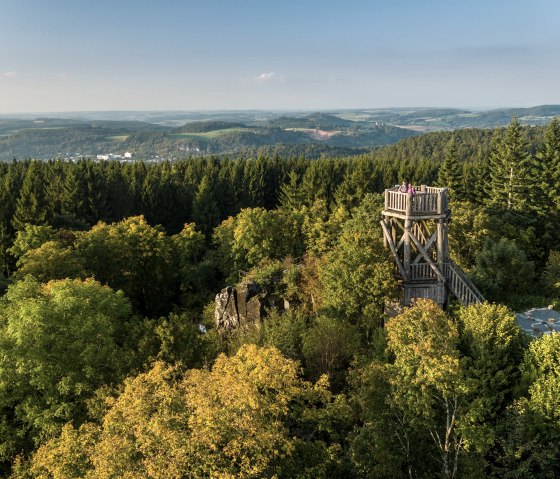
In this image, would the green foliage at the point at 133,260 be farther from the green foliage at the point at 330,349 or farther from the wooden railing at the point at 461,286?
the wooden railing at the point at 461,286

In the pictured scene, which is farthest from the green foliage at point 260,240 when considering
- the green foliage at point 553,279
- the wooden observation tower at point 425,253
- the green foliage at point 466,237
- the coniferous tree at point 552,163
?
the coniferous tree at point 552,163

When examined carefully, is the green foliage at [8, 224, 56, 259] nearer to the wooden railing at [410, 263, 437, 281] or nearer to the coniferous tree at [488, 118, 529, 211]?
the wooden railing at [410, 263, 437, 281]

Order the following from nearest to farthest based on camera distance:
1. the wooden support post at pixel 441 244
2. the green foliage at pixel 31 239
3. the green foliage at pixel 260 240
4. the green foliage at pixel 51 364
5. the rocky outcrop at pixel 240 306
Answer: the green foliage at pixel 51 364
the wooden support post at pixel 441 244
the rocky outcrop at pixel 240 306
the green foliage at pixel 31 239
the green foliage at pixel 260 240

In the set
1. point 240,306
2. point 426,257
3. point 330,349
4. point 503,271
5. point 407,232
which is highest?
point 407,232

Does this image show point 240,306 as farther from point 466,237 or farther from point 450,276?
point 466,237

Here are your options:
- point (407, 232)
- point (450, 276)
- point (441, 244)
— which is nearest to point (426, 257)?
point (441, 244)

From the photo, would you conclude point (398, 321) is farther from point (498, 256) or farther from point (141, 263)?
point (141, 263)

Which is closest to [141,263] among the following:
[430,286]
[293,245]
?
[293,245]
